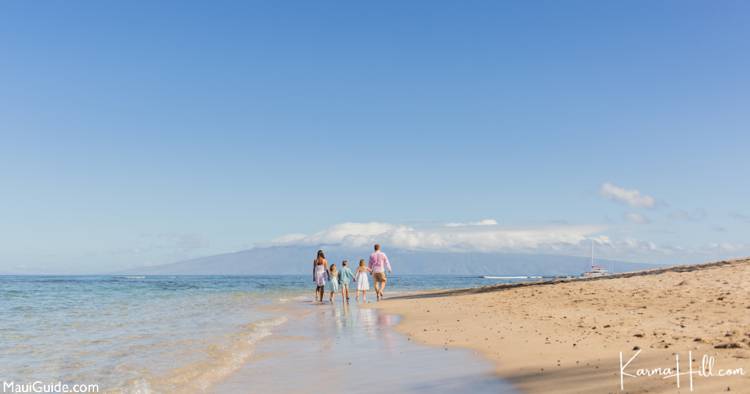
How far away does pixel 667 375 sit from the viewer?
276 inches

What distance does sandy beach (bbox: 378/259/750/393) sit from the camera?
7.05 m

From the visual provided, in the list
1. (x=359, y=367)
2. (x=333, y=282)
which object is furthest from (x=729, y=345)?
(x=333, y=282)

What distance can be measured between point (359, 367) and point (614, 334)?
529cm

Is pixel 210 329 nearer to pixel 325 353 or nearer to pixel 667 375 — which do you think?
pixel 325 353

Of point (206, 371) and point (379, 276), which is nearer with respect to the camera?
point (206, 371)

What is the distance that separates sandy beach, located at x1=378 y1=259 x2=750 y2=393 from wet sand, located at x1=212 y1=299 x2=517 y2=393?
1.75 feet

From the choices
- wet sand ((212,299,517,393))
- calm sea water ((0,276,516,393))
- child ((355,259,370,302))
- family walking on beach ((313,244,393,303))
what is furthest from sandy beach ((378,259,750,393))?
child ((355,259,370,302))

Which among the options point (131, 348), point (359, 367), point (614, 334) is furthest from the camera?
point (131, 348)

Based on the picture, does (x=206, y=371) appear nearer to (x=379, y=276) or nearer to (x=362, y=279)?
(x=362, y=279)

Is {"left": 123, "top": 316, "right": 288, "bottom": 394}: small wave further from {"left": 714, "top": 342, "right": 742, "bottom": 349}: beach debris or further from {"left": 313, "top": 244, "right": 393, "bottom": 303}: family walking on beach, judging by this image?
{"left": 313, "top": 244, "right": 393, "bottom": 303}: family walking on beach

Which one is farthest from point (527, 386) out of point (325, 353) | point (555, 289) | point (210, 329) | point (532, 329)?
point (555, 289)

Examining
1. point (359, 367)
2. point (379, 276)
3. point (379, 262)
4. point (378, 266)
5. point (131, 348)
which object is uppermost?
point (379, 262)

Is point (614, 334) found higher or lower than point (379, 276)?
lower

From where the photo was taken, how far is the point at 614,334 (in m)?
10.9
